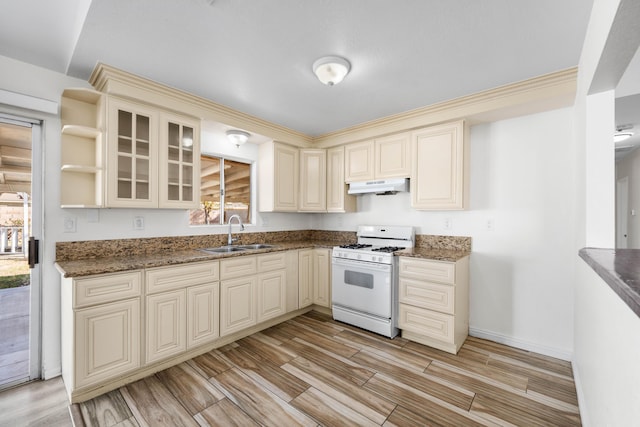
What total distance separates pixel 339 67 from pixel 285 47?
15.8 inches

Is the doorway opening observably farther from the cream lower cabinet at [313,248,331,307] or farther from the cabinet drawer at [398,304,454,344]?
the cabinet drawer at [398,304,454,344]

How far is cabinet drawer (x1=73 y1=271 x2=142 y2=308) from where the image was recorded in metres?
1.87

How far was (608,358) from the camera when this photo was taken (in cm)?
107

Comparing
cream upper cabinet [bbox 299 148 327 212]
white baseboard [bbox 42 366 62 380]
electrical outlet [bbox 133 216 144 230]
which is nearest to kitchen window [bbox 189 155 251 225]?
electrical outlet [bbox 133 216 144 230]

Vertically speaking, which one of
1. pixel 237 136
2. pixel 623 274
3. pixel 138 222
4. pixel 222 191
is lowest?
pixel 623 274

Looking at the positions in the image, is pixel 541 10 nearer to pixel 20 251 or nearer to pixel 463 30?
pixel 463 30

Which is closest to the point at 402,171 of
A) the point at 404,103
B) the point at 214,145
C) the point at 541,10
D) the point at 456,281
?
the point at 404,103

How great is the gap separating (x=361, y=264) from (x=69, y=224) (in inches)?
105

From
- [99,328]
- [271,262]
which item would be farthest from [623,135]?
[99,328]

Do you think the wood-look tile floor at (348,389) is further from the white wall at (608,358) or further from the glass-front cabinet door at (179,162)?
the glass-front cabinet door at (179,162)

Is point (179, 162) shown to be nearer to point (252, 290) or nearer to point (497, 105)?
point (252, 290)

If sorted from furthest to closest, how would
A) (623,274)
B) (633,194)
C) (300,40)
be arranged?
1. (633,194)
2. (300,40)
3. (623,274)

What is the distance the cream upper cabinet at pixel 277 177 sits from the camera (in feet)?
11.7

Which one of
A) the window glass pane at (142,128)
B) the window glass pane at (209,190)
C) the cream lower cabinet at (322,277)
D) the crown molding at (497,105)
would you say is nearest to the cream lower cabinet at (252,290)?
the cream lower cabinet at (322,277)
